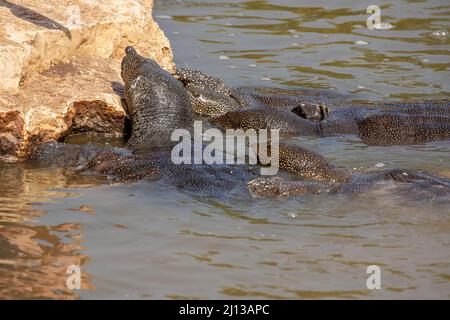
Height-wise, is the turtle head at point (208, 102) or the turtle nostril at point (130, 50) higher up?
the turtle nostril at point (130, 50)

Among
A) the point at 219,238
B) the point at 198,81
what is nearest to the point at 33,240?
the point at 219,238

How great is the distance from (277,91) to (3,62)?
3.39 metres

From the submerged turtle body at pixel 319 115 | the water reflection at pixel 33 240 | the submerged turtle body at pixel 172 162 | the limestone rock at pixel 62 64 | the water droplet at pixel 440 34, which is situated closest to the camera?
the water reflection at pixel 33 240

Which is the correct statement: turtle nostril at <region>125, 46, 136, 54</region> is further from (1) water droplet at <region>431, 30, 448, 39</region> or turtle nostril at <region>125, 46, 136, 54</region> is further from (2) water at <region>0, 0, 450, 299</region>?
(1) water droplet at <region>431, 30, 448, 39</region>

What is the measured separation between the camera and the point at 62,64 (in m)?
7.91

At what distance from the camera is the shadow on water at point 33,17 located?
7.71 meters

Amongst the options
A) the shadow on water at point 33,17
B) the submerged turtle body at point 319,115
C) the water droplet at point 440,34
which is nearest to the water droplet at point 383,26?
the water droplet at point 440,34

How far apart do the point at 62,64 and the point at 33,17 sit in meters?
0.45

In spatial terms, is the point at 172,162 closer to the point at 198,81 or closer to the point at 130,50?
the point at 130,50

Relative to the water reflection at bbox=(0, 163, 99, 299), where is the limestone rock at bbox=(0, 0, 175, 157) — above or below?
above

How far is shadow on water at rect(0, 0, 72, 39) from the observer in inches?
303

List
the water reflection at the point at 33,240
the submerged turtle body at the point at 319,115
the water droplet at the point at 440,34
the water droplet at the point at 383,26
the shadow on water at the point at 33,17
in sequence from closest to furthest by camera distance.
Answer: the water reflection at the point at 33,240 → the shadow on water at the point at 33,17 → the submerged turtle body at the point at 319,115 → the water droplet at the point at 440,34 → the water droplet at the point at 383,26

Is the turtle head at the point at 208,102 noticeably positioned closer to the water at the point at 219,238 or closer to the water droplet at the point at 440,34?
the water at the point at 219,238

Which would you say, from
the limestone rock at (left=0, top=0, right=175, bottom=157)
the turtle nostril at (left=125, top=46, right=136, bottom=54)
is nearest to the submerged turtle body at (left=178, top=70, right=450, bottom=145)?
the limestone rock at (left=0, top=0, right=175, bottom=157)
